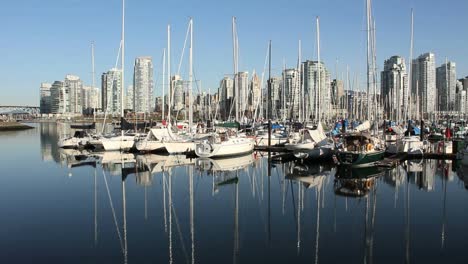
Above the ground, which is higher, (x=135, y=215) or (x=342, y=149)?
(x=342, y=149)

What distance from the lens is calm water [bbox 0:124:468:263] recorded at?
44.0 feet

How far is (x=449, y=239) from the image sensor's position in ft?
48.5

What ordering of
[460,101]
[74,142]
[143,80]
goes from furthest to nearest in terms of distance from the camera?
1. [143,80]
2. [460,101]
3. [74,142]

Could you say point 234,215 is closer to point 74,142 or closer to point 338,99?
point 74,142

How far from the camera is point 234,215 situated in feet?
60.6

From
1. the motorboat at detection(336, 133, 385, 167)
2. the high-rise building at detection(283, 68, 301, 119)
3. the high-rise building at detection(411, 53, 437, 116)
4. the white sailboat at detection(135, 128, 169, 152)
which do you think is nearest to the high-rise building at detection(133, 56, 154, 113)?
the high-rise building at detection(283, 68, 301, 119)

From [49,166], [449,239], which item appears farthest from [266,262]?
[49,166]

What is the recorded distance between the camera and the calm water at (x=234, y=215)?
1341 cm

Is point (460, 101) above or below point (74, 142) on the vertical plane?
above

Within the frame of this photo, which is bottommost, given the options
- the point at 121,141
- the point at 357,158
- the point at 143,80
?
the point at 357,158

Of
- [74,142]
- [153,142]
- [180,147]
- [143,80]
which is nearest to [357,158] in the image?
[180,147]

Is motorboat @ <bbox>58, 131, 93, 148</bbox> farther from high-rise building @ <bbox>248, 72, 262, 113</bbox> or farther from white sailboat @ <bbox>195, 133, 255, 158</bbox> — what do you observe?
high-rise building @ <bbox>248, 72, 262, 113</bbox>

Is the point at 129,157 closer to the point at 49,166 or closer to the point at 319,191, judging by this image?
the point at 49,166

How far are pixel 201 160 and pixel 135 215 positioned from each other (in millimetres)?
19555
